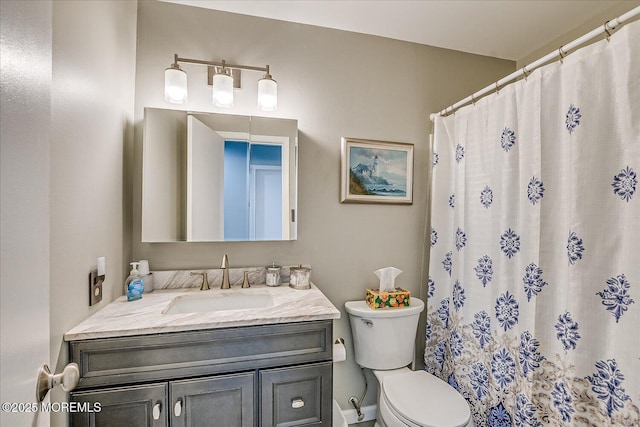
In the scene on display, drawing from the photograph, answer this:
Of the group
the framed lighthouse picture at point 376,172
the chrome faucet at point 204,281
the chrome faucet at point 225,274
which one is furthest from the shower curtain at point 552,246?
the chrome faucet at point 204,281

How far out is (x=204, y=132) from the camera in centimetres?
165

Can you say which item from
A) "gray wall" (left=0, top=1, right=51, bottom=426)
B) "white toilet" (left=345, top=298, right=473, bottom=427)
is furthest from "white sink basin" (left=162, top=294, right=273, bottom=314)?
"gray wall" (left=0, top=1, right=51, bottom=426)

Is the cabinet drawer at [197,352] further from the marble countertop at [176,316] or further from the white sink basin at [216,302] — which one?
the white sink basin at [216,302]

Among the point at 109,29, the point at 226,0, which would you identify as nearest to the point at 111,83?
the point at 109,29

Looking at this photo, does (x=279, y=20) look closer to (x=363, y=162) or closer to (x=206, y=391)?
(x=363, y=162)

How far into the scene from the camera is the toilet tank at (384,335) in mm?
1710

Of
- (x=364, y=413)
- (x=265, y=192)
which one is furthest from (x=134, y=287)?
(x=364, y=413)

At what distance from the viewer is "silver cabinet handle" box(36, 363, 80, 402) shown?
0.57m

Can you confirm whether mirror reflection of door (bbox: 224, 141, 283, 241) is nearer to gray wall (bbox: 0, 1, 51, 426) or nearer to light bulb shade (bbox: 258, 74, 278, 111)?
light bulb shade (bbox: 258, 74, 278, 111)

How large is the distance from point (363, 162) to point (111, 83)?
138cm

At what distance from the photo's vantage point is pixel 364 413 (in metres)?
1.92

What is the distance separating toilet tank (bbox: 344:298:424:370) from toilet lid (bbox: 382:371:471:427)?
0.11 m

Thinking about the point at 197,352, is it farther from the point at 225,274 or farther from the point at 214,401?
the point at 225,274

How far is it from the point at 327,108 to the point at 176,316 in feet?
4.63
